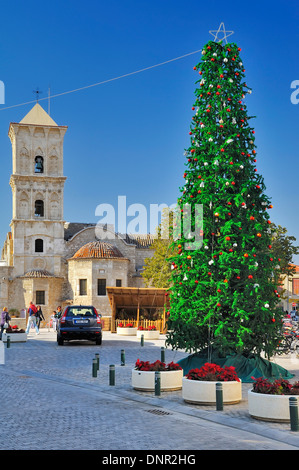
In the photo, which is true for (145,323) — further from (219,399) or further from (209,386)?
(219,399)

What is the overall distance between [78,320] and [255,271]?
1191 centimetres

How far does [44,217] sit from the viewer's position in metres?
57.7

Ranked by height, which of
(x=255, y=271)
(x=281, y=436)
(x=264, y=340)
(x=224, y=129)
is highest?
(x=224, y=129)

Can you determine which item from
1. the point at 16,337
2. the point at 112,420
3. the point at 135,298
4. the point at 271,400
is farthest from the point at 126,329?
the point at 271,400

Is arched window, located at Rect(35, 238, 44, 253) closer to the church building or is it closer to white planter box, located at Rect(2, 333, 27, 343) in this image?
the church building

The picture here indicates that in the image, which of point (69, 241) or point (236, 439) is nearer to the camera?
point (236, 439)

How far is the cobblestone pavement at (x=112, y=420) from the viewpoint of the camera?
7.78 meters

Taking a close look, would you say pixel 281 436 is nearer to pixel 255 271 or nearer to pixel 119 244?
pixel 255 271

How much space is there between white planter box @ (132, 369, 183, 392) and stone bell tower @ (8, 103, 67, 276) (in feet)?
146

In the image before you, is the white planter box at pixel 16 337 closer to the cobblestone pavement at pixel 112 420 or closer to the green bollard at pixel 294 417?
Result: the cobblestone pavement at pixel 112 420

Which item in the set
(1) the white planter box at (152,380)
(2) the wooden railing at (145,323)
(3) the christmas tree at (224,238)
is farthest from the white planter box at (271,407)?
(2) the wooden railing at (145,323)

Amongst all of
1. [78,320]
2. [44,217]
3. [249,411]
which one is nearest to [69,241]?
[44,217]

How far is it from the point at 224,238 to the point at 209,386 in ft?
14.8

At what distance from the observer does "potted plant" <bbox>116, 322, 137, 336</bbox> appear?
3281 cm
